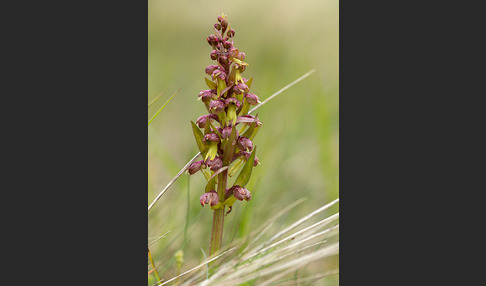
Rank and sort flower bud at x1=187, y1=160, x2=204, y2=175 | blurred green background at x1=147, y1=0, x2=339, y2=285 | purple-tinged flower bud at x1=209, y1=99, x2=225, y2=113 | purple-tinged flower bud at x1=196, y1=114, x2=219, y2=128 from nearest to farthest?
1. purple-tinged flower bud at x1=209, y1=99, x2=225, y2=113
2. purple-tinged flower bud at x1=196, y1=114, x2=219, y2=128
3. flower bud at x1=187, y1=160, x2=204, y2=175
4. blurred green background at x1=147, y1=0, x2=339, y2=285

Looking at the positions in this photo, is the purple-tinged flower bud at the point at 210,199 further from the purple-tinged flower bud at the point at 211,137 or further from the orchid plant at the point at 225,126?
the purple-tinged flower bud at the point at 211,137

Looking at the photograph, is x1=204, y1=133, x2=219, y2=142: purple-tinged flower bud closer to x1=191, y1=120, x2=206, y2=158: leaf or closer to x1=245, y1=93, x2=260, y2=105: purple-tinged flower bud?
x1=191, y1=120, x2=206, y2=158: leaf

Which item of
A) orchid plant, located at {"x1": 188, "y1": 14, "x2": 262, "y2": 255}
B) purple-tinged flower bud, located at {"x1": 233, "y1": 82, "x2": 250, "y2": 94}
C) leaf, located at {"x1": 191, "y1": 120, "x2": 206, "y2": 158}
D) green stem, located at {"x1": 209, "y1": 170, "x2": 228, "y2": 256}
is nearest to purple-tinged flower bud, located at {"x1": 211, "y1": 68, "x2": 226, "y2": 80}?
orchid plant, located at {"x1": 188, "y1": 14, "x2": 262, "y2": 255}

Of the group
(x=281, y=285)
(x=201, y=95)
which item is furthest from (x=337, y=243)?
(x=201, y=95)

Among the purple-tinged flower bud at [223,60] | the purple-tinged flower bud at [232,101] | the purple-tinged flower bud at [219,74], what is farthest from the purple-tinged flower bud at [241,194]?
the purple-tinged flower bud at [223,60]

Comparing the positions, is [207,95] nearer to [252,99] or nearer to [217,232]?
[252,99]

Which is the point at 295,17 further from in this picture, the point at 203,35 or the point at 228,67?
the point at 228,67
